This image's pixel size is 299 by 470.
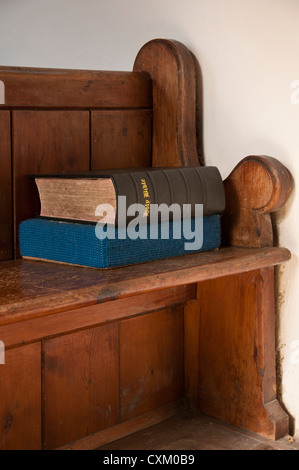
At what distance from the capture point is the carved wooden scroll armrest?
1387mm

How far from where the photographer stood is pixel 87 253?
4.03ft

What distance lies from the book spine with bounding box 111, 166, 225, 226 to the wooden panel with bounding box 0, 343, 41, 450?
1.05 feet

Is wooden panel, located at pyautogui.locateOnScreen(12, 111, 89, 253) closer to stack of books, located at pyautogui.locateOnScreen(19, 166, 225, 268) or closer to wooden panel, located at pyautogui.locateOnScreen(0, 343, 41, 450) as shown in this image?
stack of books, located at pyautogui.locateOnScreen(19, 166, 225, 268)

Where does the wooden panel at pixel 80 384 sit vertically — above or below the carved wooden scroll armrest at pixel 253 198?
below

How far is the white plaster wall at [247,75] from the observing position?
1.41m

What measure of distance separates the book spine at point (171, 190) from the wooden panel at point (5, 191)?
230 mm

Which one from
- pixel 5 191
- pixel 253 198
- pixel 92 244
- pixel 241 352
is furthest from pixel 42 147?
pixel 241 352

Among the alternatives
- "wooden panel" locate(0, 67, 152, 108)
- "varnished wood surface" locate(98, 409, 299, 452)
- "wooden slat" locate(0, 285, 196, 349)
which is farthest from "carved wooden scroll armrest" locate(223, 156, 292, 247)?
"varnished wood surface" locate(98, 409, 299, 452)

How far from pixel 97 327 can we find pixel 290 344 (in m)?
0.40

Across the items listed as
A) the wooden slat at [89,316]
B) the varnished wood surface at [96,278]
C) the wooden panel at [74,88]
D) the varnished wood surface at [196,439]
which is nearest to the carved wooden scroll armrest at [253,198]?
the varnished wood surface at [96,278]

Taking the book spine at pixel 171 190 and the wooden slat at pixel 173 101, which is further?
the wooden slat at pixel 173 101

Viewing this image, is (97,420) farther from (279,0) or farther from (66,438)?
(279,0)

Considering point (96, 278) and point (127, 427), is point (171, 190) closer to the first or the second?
point (96, 278)

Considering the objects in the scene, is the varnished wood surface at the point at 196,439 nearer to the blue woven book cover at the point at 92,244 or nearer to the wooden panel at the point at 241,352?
the wooden panel at the point at 241,352
